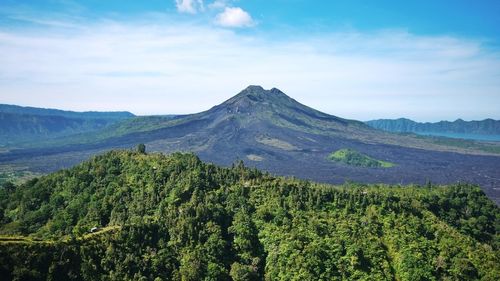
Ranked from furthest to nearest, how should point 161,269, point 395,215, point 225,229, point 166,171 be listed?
point 166,171, point 395,215, point 225,229, point 161,269

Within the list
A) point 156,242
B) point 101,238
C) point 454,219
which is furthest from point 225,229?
point 454,219

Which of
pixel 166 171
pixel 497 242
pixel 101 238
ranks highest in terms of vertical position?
pixel 166 171

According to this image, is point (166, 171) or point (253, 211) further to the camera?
point (166, 171)

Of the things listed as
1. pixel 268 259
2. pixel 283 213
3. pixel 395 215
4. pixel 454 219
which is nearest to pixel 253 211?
pixel 283 213

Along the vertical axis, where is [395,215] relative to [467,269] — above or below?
above

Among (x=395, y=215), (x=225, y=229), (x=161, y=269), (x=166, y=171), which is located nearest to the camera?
(x=161, y=269)

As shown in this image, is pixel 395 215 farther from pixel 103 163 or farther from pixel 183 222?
pixel 103 163

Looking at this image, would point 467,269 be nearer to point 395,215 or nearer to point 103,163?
point 395,215
